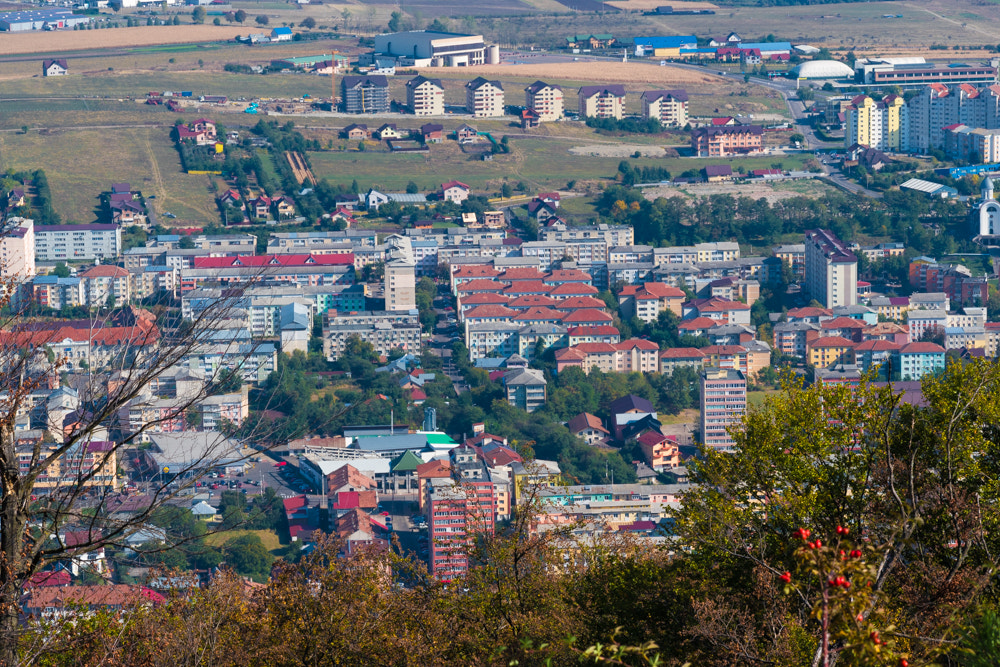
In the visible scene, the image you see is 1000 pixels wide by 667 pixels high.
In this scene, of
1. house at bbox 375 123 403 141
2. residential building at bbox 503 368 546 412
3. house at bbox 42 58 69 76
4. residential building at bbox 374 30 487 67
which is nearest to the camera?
residential building at bbox 503 368 546 412

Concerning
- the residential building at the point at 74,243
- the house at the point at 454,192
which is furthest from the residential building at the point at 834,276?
the residential building at the point at 74,243

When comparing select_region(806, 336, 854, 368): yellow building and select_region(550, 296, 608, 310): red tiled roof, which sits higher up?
select_region(550, 296, 608, 310): red tiled roof

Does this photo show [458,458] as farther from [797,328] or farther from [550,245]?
[550,245]

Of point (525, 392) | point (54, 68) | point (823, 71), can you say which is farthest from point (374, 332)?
point (823, 71)

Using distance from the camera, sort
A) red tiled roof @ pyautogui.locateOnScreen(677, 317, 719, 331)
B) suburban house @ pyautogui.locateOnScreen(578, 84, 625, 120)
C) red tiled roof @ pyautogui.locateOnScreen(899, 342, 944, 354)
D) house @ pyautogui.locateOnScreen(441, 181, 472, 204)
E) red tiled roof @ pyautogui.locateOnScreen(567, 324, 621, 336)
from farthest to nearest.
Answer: suburban house @ pyautogui.locateOnScreen(578, 84, 625, 120) → house @ pyautogui.locateOnScreen(441, 181, 472, 204) → red tiled roof @ pyautogui.locateOnScreen(677, 317, 719, 331) → red tiled roof @ pyautogui.locateOnScreen(567, 324, 621, 336) → red tiled roof @ pyautogui.locateOnScreen(899, 342, 944, 354)

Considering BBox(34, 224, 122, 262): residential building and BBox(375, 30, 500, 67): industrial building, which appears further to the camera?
BBox(375, 30, 500, 67): industrial building

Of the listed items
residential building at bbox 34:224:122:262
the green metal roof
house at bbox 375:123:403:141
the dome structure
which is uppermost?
the dome structure

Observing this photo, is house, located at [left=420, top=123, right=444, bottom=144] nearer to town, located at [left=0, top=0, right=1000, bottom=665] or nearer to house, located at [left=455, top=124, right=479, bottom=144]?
town, located at [left=0, top=0, right=1000, bottom=665]

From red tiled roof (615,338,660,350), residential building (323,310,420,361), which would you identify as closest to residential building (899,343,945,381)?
red tiled roof (615,338,660,350)
